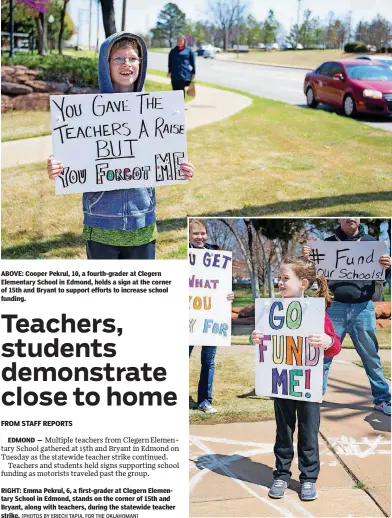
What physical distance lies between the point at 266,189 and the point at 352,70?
442 cm

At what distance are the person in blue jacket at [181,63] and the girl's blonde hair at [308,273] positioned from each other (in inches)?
299

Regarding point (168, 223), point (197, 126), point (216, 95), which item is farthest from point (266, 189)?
point (216, 95)

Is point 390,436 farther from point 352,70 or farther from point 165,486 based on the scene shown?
point 352,70

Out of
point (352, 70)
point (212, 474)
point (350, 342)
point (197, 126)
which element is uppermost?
point (352, 70)

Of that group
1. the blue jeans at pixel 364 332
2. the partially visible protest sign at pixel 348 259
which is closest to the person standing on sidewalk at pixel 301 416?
the partially visible protest sign at pixel 348 259

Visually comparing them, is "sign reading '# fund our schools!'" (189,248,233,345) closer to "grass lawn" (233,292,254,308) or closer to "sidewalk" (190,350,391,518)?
"grass lawn" (233,292,254,308)

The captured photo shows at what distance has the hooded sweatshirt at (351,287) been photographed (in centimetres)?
318

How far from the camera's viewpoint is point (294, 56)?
50.5 ft

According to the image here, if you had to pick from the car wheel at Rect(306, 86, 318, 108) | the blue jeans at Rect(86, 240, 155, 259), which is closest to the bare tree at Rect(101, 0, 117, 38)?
the car wheel at Rect(306, 86, 318, 108)

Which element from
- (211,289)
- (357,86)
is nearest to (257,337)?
(211,289)

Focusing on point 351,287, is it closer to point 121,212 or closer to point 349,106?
point 121,212

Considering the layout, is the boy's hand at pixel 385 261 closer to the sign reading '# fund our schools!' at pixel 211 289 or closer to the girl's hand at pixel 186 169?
the sign reading '# fund our schools!' at pixel 211 289

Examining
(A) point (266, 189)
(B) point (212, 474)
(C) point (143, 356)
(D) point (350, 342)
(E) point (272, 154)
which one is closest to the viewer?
(C) point (143, 356)

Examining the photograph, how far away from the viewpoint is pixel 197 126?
1063 cm
